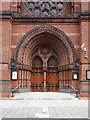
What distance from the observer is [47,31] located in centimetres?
1803

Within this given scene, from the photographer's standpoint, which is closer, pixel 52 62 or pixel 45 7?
pixel 45 7

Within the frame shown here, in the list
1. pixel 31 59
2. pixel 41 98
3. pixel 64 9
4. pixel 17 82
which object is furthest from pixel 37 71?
pixel 64 9

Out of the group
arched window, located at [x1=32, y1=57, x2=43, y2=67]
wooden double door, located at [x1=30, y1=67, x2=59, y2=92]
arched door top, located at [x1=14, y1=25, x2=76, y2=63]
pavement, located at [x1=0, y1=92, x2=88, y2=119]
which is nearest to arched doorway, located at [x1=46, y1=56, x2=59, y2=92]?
wooden double door, located at [x1=30, y1=67, x2=59, y2=92]

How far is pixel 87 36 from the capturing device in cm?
1714

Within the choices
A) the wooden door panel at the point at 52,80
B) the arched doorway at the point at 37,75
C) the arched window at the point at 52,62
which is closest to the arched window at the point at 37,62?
the arched doorway at the point at 37,75

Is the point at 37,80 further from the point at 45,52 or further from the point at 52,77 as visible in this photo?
the point at 45,52

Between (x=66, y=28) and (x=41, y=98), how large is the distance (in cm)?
715

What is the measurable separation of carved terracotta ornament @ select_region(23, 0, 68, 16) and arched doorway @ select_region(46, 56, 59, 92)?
4.65 metres

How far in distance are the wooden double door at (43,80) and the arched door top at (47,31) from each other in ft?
9.63

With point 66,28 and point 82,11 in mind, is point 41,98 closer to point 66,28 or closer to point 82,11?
point 66,28

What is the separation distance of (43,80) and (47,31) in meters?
4.96

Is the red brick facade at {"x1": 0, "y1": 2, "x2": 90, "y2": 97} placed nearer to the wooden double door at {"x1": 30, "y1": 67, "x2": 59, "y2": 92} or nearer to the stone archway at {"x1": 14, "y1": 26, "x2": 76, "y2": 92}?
the stone archway at {"x1": 14, "y1": 26, "x2": 76, "y2": 92}

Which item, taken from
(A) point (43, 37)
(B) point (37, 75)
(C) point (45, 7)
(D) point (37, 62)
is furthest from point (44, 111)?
(C) point (45, 7)

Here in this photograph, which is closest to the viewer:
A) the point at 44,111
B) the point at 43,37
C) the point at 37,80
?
the point at 44,111
